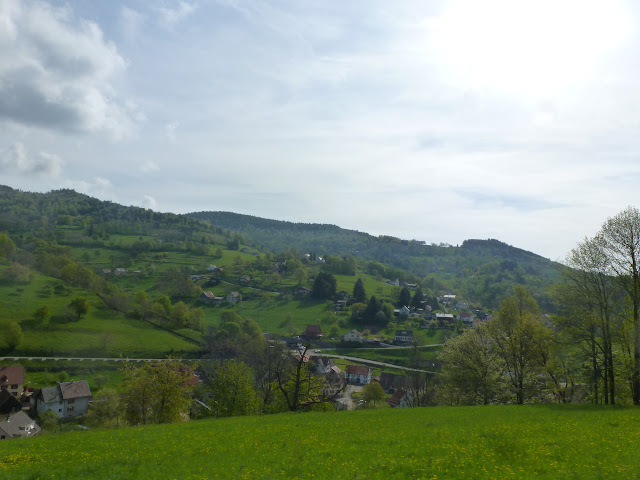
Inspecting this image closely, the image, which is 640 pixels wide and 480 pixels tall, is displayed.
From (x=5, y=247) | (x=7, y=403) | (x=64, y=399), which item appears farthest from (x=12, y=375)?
(x=5, y=247)

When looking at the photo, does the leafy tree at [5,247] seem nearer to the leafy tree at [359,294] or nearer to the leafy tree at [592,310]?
the leafy tree at [359,294]

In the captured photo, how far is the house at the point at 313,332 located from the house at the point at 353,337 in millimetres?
8169

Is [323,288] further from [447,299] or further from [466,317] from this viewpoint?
[447,299]

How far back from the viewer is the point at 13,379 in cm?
7131

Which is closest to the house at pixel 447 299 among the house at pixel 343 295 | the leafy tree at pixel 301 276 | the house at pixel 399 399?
the house at pixel 343 295

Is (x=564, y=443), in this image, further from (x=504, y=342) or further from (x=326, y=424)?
(x=504, y=342)

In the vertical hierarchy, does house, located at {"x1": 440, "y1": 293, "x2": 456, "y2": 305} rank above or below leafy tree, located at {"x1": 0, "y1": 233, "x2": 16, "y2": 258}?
below

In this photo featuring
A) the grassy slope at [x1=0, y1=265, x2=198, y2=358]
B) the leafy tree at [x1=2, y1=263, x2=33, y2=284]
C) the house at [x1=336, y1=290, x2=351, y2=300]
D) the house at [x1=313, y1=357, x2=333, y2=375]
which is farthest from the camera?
the house at [x1=336, y1=290, x2=351, y2=300]

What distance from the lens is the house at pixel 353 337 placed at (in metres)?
127

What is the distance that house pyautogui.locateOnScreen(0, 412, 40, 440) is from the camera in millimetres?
48406

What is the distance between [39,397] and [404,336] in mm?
96750

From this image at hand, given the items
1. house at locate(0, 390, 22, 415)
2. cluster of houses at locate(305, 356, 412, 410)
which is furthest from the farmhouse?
house at locate(0, 390, 22, 415)

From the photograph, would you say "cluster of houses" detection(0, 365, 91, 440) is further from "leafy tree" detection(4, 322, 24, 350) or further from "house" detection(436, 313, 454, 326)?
"house" detection(436, 313, 454, 326)

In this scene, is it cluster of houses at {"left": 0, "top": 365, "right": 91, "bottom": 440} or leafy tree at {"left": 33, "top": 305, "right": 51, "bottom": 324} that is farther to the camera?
leafy tree at {"left": 33, "top": 305, "right": 51, "bottom": 324}
